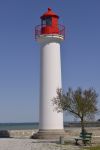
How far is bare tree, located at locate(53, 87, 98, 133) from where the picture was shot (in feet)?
94.7

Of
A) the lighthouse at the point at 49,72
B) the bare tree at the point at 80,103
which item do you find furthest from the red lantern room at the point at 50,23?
the bare tree at the point at 80,103

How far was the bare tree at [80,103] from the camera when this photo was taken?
28875mm

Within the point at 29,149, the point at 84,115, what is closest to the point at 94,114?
the point at 84,115

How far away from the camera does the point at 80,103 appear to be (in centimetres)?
2888

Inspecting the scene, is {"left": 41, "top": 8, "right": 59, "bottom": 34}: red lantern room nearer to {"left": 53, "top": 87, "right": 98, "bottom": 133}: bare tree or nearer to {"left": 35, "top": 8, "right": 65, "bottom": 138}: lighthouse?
{"left": 35, "top": 8, "right": 65, "bottom": 138}: lighthouse

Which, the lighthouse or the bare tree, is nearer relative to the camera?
the bare tree

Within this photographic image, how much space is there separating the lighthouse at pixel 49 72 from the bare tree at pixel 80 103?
164 inches

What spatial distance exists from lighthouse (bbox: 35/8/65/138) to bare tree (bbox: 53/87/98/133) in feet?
13.6

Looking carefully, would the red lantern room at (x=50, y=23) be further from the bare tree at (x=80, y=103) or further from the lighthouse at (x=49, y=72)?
the bare tree at (x=80, y=103)

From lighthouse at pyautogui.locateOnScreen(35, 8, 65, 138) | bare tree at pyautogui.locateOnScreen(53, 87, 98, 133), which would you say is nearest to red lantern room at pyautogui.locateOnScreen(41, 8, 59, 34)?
lighthouse at pyautogui.locateOnScreen(35, 8, 65, 138)

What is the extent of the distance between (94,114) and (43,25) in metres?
9.48

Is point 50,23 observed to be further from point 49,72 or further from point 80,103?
point 80,103

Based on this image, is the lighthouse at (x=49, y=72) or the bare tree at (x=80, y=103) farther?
the lighthouse at (x=49, y=72)

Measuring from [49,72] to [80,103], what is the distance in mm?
6394
